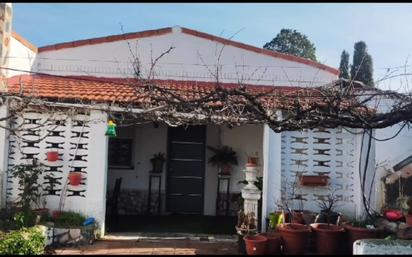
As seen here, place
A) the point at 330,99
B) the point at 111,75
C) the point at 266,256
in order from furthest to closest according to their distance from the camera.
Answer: the point at 111,75
the point at 266,256
the point at 330,99

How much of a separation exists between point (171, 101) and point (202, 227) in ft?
15.9

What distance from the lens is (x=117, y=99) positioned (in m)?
8.98

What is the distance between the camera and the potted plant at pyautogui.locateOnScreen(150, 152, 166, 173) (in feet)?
39.0

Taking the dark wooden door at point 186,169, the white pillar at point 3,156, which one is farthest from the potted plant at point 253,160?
the white pillar at point 3,156

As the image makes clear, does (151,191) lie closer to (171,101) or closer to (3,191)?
A: (3,191)

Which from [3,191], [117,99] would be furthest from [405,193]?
[3,191]

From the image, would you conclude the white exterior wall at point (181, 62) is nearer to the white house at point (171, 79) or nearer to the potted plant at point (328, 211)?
the white house at point (171, 79)

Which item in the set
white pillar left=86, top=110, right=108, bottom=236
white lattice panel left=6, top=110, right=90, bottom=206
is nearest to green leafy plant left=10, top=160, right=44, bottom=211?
white lattice panel left=6, top=110, right=90, bottom=206

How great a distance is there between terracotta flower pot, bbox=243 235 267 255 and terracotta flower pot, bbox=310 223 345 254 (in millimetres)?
1030

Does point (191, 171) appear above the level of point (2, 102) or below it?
below

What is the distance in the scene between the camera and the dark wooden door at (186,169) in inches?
475

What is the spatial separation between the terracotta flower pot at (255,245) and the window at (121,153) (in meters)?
5.22

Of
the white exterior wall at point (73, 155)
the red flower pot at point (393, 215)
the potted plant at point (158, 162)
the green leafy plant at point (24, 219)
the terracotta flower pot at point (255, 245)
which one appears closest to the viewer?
the terracotta flower pot at point (255, 245)

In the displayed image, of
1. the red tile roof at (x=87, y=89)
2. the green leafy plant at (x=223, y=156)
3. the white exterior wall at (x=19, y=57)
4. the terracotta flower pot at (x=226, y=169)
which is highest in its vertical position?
the white exterior wall at (x=19, y=57)
